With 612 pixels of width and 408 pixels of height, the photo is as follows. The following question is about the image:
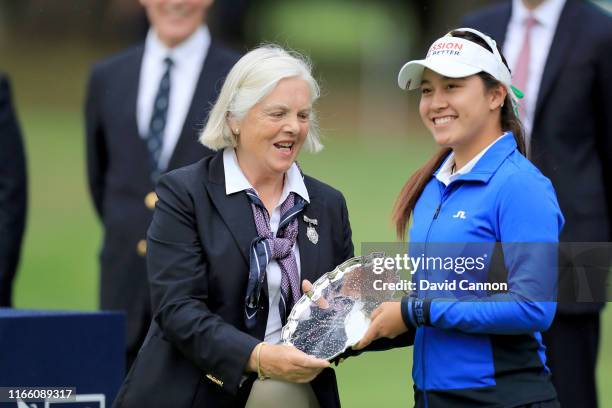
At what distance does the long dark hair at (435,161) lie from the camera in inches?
147

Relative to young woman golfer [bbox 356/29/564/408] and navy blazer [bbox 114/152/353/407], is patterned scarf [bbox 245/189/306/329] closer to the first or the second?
navy blazer [bbox 114/152/353/407]

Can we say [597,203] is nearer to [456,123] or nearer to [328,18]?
[456,123]

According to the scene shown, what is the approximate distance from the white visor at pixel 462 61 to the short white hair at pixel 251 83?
0.35 metres

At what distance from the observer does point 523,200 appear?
3492mm

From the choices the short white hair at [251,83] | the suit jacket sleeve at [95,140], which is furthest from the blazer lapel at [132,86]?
the short white hair at [251,83]

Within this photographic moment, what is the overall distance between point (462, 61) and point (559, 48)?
1880 mm

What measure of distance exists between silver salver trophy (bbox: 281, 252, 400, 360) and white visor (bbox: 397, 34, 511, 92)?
0.53 meters

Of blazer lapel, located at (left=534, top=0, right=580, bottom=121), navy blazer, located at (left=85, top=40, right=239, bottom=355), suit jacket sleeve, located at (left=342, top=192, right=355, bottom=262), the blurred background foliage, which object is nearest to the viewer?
suit jacket sleeve, located at (left=342, top=192, right=355, bottom=262)

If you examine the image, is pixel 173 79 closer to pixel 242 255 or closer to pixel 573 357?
pixel 573 357

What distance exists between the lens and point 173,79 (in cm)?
588

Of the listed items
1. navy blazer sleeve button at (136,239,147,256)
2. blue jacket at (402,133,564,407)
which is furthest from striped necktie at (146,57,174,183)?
blue jacket at (402,133,564,407)

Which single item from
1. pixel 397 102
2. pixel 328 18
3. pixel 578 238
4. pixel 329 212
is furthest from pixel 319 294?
pixel 397 102

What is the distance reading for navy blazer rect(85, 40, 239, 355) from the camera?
5.69m

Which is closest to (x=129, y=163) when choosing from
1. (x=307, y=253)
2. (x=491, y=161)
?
(x=307, y=253)
